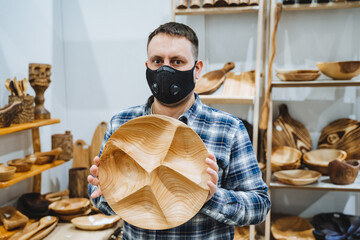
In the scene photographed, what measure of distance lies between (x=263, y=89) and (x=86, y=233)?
5.27 ft

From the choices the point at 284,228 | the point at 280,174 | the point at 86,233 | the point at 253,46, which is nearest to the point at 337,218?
the point at 284,228

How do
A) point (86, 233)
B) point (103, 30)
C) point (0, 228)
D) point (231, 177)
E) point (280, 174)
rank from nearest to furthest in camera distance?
point (231, 177)
point (0, 228)
point (86, 233)
point (280, 174)
point (103, 30)

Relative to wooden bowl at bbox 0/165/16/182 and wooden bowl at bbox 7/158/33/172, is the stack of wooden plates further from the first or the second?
wooden bowl at bbox 0/165/16/182

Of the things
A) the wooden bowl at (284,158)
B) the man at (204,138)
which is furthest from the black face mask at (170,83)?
the wooden bowl at (284,158)

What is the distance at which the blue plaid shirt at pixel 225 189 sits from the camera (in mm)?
1026

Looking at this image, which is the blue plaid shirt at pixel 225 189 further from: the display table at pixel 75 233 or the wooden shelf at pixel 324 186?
the wooden shelf at pixel 324 186

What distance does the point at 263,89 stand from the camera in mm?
2381

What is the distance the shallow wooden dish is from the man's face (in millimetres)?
1326

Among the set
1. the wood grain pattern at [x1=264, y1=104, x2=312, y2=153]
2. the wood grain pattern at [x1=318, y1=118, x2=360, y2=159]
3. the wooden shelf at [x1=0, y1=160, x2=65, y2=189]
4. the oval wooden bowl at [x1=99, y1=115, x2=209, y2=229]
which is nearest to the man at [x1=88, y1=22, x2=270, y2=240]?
the oval wooden bowl at [x1=99, y1=115, x2=209, y2=229]

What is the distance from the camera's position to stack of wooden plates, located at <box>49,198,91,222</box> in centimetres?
202

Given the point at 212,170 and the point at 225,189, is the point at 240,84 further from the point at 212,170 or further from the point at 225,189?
the point at 212,170

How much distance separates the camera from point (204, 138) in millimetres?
1154

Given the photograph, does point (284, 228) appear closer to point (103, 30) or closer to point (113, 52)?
point (113, 52)

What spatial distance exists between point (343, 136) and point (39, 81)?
214cm
